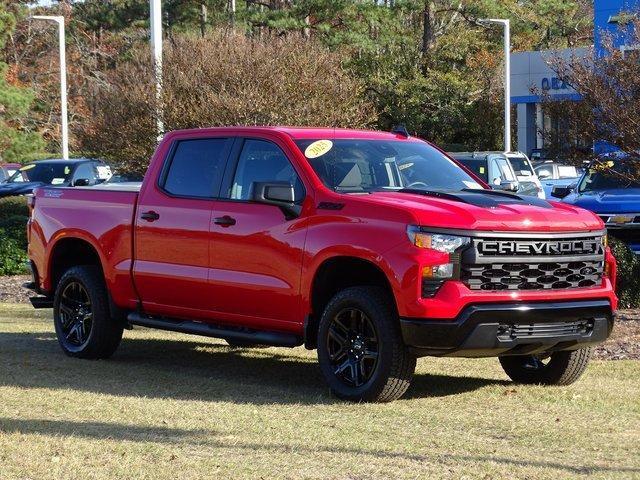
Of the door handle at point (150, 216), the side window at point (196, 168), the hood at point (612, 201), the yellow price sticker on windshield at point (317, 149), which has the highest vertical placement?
the yellow price sticker on windshield at point (317, 149)

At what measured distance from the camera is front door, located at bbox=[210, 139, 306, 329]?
956 centimetres

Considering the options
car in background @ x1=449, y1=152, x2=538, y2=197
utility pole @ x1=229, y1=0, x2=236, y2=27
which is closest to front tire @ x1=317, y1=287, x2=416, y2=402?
car in background @ x1=449, y1=152, x2=538, y2=197

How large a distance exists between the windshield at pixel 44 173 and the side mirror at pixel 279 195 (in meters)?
20.6

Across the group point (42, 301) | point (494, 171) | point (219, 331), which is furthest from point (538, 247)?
point (494, 171)

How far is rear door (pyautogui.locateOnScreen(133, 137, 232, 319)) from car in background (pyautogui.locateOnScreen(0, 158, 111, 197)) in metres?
17.4

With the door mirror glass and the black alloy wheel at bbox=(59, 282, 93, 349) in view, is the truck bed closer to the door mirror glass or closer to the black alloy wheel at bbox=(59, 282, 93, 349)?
the black alloy wheel at bbox=(59, 282, 93, 349)

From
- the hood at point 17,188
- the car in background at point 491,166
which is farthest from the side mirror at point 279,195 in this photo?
the hood at point 17,188

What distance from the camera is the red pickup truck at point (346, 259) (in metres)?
8.71

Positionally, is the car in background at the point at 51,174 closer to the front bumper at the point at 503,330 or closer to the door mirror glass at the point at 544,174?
the door mirror glass at the point at 544,174

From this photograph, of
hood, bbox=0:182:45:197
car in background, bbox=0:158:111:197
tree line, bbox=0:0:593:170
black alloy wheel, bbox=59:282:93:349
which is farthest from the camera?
hood, bbox=0:182:45:197

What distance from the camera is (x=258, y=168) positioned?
10.2m

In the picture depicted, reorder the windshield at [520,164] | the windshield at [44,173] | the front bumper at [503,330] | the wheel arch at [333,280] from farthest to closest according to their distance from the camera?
the windshield at [44,173]
the windshield at [520,164]
the wheel arch at [333,280]
the front bumper at [503,330]

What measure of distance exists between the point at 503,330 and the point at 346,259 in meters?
1.21

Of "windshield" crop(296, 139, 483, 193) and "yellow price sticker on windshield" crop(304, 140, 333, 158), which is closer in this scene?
"windshield" crop(296, 139, 483, 193)
